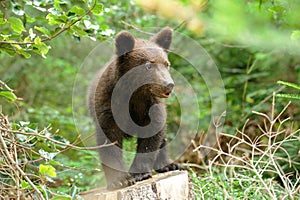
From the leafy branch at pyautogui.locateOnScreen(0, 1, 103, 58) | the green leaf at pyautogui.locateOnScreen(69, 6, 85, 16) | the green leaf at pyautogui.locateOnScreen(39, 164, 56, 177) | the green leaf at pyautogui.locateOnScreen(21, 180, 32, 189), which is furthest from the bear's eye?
the green leaf at pyautogui.locateOnScreen(21, 180, 32, 189)

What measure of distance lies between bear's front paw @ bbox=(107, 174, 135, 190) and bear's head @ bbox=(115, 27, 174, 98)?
801mm

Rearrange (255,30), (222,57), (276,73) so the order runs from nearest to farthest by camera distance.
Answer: (255,30), (276,73), (222,57)

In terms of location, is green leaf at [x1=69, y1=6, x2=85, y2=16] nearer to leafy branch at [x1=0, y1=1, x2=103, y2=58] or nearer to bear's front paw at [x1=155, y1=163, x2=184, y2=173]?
leafy branch at [x1=0, y1=1, x2=103, y2=58]

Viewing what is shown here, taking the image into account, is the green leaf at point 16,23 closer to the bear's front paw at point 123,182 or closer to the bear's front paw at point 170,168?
the bear's front paw at point 123,182

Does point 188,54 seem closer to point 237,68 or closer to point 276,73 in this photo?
point 237,68

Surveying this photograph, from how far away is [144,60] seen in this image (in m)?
4.61

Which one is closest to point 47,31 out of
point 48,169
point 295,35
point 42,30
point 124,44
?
point 42,30

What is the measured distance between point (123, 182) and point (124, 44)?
130cm

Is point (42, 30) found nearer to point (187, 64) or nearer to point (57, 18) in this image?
point (57, 18)

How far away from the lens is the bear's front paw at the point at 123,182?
4.29m

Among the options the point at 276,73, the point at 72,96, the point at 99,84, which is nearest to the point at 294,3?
the point at 99,84

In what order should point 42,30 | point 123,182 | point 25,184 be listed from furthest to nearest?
point 123,182, point 42,30, point 25,184

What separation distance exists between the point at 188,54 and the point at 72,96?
2.56 metres

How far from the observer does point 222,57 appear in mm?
7691
